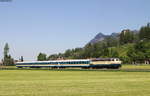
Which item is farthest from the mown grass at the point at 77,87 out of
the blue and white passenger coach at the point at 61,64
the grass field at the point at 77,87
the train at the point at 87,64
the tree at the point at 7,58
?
the tree at the point at 7,58

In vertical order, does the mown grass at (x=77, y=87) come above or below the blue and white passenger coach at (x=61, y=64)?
below

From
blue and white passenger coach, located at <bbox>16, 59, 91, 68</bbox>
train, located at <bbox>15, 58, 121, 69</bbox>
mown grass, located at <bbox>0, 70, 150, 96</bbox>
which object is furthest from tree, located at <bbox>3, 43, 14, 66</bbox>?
mown grass, located at <bbox>0, 70, 150, 96</bbox>

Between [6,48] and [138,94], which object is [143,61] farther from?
[138,94]

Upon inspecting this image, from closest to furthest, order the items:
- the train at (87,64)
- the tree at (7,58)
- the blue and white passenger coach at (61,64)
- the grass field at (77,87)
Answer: the grass field at (77,87)
the train at (87,64)
the blue and white passenger coach at (61,64)
the tree at (7,58)

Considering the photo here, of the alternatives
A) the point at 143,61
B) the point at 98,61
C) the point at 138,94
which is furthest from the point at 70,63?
the point at 138,94

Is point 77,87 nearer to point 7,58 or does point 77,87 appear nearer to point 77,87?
point 77,87

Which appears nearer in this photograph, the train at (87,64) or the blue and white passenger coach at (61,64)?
the train at (87,64)

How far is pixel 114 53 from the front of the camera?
176 metres

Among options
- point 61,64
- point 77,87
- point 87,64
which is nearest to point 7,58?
point 61,64

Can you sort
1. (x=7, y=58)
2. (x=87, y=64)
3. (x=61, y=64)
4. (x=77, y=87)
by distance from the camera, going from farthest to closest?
(x=7, y=58), (x=61, y=64), (x=87, y=64), (x=77, y=87)

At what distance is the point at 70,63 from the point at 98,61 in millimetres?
13664

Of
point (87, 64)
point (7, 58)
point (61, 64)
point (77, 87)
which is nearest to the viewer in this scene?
point (77, 87)

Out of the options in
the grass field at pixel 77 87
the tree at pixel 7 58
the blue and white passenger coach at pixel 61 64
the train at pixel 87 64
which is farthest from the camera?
the tree at pixel 7 58

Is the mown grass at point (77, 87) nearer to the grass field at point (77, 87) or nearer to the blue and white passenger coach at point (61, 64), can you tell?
the grass field at point (77, 87)
